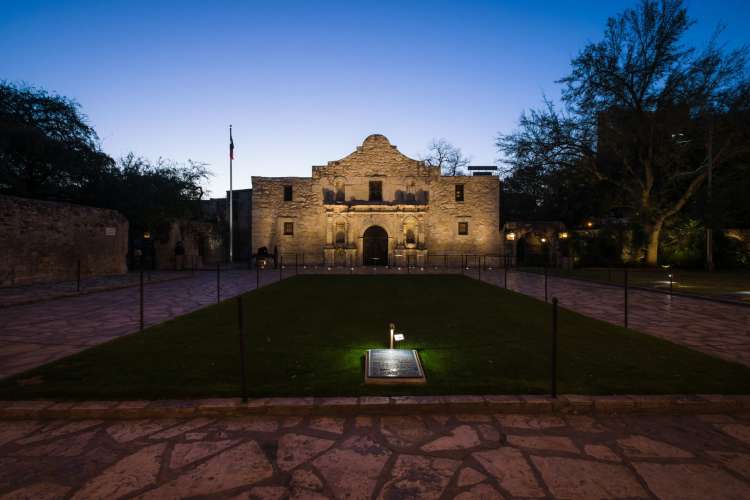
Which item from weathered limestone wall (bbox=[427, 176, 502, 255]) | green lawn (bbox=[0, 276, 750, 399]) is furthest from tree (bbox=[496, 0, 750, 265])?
green lawn (bbox=[0, 276, 750, 399])

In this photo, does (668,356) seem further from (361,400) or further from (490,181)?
(490,181)

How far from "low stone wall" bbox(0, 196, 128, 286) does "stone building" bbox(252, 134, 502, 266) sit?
11.5m

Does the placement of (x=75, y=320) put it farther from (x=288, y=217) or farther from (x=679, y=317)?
(x=288, y=217)

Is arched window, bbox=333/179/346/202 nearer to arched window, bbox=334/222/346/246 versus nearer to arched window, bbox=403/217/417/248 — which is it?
arched window, bbox=334/222/346/246

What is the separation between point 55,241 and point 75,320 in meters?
10.3

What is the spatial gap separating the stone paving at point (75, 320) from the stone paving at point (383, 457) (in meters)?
2.36

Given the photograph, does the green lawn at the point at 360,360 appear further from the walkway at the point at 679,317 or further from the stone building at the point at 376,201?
the stone building at the point at 376,201

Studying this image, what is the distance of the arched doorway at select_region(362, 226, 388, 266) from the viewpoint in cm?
2839

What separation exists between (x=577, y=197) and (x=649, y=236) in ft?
34.2

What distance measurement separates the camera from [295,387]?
3738 millimetres

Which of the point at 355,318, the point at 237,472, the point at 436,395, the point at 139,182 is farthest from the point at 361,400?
the point at 139,182

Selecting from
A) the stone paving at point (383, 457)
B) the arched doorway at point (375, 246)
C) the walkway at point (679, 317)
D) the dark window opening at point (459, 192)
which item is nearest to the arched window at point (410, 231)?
the arched doorway at point (375, 246)

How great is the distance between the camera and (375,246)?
28.5 m

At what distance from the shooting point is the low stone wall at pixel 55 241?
12.9m
